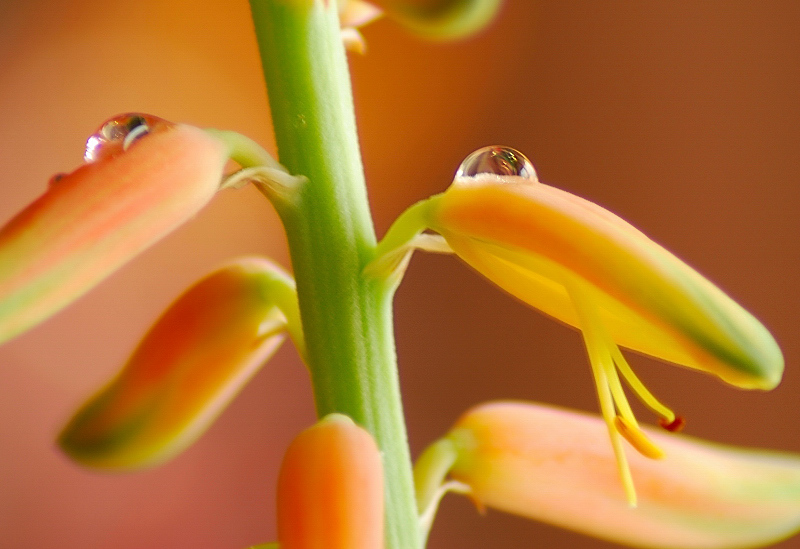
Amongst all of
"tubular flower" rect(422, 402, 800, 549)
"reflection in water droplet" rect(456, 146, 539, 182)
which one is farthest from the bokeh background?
"reflection in water droplet" rect(456, 146, 539, 182)

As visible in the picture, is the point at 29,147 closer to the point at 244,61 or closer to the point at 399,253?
the point at 244,61

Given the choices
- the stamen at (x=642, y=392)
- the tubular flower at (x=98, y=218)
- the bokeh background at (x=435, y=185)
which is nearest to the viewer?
the tubular flower at (x=98, y=218)

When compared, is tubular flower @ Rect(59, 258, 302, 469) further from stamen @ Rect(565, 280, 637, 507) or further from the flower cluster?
stamen @ Rect(565, 280, 637, 507)

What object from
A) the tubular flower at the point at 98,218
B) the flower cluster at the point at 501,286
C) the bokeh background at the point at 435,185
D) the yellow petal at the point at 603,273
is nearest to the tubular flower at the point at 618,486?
the flower cluster at the point at 501,286

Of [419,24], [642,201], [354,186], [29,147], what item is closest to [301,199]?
[354,186]

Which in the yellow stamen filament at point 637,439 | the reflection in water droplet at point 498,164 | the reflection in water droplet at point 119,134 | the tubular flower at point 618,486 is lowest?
the tubular flower at point 618,486

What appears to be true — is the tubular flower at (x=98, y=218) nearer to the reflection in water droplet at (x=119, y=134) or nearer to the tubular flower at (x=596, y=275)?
the reflection in water droplet at (x=119, y=134)
